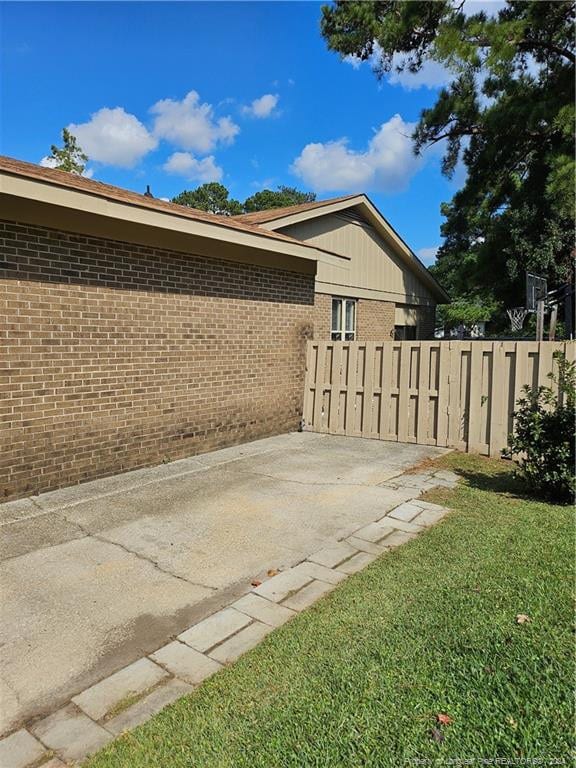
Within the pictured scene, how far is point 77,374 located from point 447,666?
4.89 meters

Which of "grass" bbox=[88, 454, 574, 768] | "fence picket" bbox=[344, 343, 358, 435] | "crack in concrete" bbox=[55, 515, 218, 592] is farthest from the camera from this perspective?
"fence picket" bbox=[344, 343, 358, 435]

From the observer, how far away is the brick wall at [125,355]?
5234 mm

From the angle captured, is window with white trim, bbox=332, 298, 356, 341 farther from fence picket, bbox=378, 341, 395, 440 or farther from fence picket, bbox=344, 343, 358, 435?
fence picket, bbox=378, 341, 395, 440

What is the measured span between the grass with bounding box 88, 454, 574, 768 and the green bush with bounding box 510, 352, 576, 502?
1.48m

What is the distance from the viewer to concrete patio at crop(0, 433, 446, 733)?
264 cm

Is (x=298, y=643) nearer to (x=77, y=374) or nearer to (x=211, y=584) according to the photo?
(x=211, y=584)

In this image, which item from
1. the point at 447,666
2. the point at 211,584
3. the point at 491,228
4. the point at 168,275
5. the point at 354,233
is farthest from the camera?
the point at 491,228

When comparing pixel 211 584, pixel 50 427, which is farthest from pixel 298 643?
pixel 50 427

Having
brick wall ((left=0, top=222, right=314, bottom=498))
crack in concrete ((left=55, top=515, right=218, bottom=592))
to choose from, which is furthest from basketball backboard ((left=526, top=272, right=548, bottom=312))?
crack in concrete ((left=55, top=515, right=218, bottom=592))

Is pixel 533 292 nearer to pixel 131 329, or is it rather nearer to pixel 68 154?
pixel 131 329

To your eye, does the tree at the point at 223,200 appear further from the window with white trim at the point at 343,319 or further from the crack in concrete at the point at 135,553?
the crack in concrete at the point at 135,553

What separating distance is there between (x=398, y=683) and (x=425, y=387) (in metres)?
5.88

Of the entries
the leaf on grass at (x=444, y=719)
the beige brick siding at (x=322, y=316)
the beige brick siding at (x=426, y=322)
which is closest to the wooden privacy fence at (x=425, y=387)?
the beige brick siding at (x=322, y=316)

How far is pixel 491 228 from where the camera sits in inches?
712
